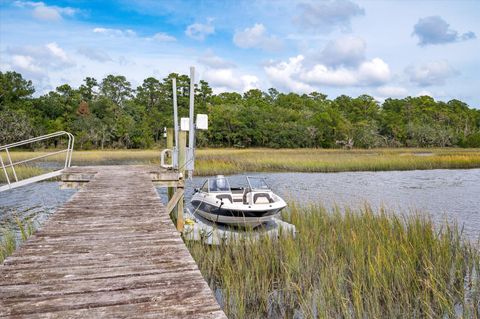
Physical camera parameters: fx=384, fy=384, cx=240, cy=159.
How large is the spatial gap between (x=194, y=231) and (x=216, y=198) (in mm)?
1102

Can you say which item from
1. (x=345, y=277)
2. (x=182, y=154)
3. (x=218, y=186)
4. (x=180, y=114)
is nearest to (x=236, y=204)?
(x=218, y=186)

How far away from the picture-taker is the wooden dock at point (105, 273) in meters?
2.48

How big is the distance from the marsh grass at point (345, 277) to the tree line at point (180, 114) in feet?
172

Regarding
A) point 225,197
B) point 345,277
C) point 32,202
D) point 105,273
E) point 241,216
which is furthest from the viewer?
point 32,202

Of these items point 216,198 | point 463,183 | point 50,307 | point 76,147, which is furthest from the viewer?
point 76,147

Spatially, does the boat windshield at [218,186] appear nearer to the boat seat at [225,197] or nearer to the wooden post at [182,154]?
the boat seat at [225,197]

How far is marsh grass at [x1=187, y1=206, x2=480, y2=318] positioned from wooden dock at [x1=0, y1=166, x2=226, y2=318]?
1.84m

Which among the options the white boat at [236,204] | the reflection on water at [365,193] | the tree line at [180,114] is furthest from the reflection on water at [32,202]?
the tree line at [180,114]

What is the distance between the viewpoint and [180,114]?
68875 mm

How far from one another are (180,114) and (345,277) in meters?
64.5

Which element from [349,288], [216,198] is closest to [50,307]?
[349,288]

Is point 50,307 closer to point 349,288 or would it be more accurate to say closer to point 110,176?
point 349,288

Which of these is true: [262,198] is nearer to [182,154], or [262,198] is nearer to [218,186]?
[218,186]

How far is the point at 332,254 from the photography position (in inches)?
272
